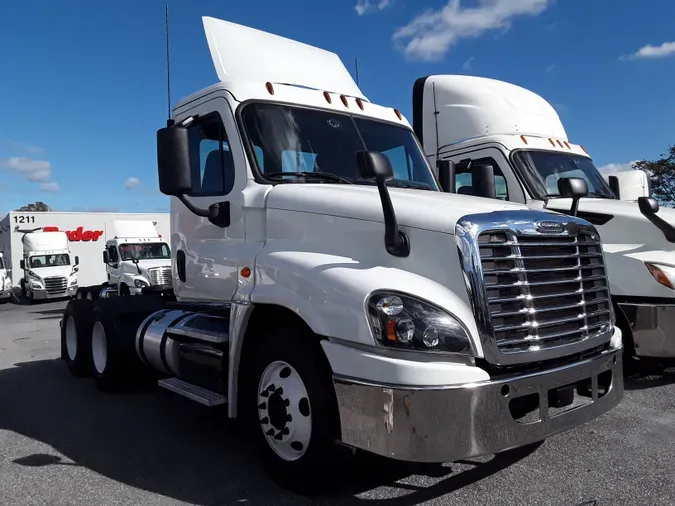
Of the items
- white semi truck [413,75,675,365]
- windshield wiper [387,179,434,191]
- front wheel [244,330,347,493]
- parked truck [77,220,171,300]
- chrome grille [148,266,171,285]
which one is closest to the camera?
front wheel [244,330,347,493]

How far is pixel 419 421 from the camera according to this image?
290 centimetres

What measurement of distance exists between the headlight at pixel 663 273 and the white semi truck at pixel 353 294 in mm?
1964

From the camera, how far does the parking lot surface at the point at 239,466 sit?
3.53 meters

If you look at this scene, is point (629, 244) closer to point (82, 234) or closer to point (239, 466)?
point (239, 466)

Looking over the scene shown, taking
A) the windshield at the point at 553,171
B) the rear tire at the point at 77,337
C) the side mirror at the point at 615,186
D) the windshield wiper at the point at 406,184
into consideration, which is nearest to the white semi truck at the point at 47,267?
the rear tire at the point at 77,337

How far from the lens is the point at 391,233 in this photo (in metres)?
3.39

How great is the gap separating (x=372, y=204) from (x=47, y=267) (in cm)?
2529

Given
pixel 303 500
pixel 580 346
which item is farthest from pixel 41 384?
pixel 580 346

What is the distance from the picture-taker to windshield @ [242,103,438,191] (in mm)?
4355

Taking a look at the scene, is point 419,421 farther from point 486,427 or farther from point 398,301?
point 398,301

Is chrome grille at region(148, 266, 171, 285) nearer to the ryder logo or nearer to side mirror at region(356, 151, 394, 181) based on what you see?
side mirror at region(356, 151, 394, 181)

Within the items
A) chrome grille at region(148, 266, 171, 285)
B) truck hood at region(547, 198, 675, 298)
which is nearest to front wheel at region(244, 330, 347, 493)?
truck hood at region(547, 198, 675, 298)

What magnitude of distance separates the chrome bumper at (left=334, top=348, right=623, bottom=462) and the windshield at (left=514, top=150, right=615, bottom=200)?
4.25m

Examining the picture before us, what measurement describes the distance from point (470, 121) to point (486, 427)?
5.81 m
